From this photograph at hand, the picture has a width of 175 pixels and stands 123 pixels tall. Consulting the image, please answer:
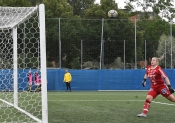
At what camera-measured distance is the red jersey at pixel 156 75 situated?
11423mm

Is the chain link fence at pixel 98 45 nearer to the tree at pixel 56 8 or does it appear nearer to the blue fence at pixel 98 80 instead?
the blue fence at pixel 98 80

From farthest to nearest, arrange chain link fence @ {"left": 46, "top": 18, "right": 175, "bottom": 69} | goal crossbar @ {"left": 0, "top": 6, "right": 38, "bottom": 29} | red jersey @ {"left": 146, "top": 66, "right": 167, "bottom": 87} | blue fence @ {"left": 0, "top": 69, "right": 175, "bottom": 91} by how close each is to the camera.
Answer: chain link fence @ {"left": 46, "top": 18, "right": 175, "bottom": 69} → blue fence @ {"left": 0, "top": 69, "right": 175, "bottom": 91} → red jersey @ {"left": 146, "top": 66, "right": 167, "bottom": 87} → goal crossbar @ {"left": 0, "top": 6, "right": 38, "bottom": 29}

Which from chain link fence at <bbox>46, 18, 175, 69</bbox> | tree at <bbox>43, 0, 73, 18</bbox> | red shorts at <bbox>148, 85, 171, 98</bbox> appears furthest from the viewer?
tree at <bbox>43, 0, 73, 18</bbox>

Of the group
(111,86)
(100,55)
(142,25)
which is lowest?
(111,86)

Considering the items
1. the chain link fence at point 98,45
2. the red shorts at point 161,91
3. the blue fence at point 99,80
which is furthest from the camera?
the chain link fence at point 98,45

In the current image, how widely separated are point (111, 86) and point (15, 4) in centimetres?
2179

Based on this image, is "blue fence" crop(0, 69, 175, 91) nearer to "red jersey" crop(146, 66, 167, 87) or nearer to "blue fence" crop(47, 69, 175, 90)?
"blue fence" crop(47, 69, 175, 90)

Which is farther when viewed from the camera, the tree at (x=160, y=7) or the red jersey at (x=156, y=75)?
the tree at (x=160, y=7)

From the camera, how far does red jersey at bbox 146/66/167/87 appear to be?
11.4 meters

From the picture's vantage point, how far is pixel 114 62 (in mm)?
36938

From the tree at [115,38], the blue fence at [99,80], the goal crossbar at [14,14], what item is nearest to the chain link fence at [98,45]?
the tree at [115,38]

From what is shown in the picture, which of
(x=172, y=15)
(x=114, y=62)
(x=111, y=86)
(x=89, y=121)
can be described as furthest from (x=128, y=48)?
(x=89, y=121)

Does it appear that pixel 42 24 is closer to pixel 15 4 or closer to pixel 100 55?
pixel 100 55

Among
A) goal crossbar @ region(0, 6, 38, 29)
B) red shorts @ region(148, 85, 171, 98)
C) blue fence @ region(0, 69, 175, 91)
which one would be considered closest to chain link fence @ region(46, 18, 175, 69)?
blue fence @ region(0, 69, 175, 91)
